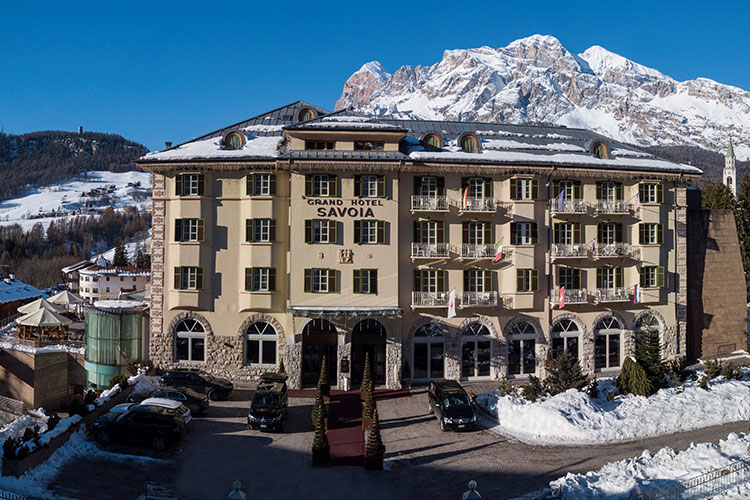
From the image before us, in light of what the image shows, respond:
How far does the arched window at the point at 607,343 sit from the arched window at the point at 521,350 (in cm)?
533

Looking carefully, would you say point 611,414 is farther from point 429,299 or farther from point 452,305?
point 429,299

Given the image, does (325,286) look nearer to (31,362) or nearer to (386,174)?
(386,174)

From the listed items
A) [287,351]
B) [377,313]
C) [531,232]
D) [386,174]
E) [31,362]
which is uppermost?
[386,174]

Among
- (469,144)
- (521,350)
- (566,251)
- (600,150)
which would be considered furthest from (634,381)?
(469,144)

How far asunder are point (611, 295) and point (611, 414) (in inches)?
532

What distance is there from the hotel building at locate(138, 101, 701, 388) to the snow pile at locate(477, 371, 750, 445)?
813 cm

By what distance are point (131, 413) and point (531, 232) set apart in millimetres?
28647

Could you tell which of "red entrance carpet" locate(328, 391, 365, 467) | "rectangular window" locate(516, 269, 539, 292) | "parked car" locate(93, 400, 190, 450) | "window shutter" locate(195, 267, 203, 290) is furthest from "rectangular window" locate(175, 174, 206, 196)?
"rectangular window" locate(516, 269, 539, 292)

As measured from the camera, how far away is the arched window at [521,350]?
38406 mm

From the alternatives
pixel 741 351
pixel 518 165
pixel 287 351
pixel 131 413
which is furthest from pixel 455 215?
pixel 741 351

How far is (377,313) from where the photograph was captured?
34719mm

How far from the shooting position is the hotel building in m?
35.8

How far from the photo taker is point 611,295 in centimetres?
3916

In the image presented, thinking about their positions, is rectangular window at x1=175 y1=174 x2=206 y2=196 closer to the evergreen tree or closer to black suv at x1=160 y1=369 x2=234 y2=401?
black suv at x1=160 y1=369 x2=234 y2=401
